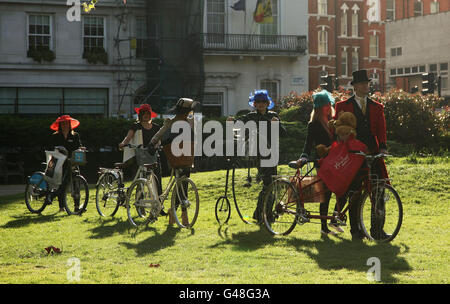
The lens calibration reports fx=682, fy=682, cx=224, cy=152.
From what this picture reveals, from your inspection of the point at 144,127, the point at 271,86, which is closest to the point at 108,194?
the point at 144,127

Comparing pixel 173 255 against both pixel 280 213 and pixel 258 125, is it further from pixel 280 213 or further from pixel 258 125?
pixel 258 125

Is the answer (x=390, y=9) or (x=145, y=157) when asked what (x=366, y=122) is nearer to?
(x=145, y=157)

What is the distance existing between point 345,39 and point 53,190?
35237 millimetres

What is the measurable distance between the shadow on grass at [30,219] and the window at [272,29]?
2211cm

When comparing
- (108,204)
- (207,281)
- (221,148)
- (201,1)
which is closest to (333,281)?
(207,281)

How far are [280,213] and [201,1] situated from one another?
77.1ft

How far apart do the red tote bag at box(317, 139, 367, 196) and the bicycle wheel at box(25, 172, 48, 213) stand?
6438mm

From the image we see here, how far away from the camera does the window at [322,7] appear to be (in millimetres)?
43812

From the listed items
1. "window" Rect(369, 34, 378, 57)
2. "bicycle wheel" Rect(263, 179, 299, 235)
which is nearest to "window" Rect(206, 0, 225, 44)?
"window" Rect(369, 34, 378, 57)

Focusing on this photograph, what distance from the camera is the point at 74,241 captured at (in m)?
9.24

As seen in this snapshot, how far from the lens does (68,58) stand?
30.9m

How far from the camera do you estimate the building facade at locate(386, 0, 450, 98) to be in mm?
52188

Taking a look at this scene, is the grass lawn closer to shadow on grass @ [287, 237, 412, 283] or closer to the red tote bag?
shadow on grass @ [287, 237, 412, 283]

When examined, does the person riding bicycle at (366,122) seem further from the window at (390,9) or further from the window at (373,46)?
the window at (390,9)
